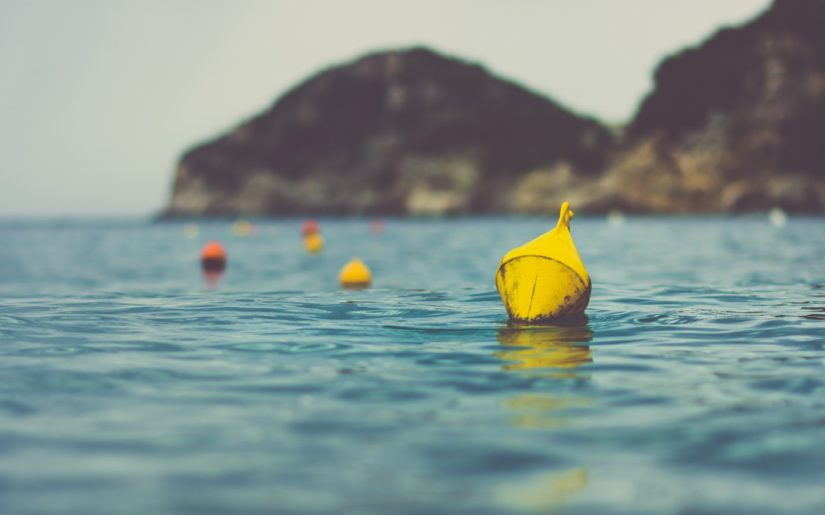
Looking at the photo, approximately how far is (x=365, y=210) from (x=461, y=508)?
155 m

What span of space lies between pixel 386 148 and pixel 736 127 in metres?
78.5

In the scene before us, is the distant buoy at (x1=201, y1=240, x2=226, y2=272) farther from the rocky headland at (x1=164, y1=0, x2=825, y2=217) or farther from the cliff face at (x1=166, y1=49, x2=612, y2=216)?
the cliff face at (x1=166, y1=49, x2=612, y2=216)

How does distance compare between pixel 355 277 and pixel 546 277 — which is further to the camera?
pixel 355 277

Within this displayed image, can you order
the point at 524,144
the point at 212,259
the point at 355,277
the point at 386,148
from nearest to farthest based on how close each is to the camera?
the point at 355,277
the point at 212,259
the point at 524,144
the point at 386,148

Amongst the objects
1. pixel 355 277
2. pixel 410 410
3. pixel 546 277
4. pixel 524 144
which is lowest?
pixel 410 410

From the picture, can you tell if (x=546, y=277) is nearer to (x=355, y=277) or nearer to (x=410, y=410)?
(x=410, y=410)

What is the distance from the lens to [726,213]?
322 ft

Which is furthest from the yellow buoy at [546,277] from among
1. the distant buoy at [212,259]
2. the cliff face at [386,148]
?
the cliff face at [386,148]

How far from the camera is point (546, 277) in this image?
1039 cm

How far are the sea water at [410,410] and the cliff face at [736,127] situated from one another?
89.7 metres

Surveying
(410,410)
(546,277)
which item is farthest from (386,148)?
(410,410)

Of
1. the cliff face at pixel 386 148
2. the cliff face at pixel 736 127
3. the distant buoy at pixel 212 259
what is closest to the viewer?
the distant buoy at pixel 212 259

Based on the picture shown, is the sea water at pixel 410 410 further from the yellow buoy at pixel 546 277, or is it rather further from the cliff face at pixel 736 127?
the cliff face at pixel 736 127

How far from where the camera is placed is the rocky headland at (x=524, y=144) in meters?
98.2
